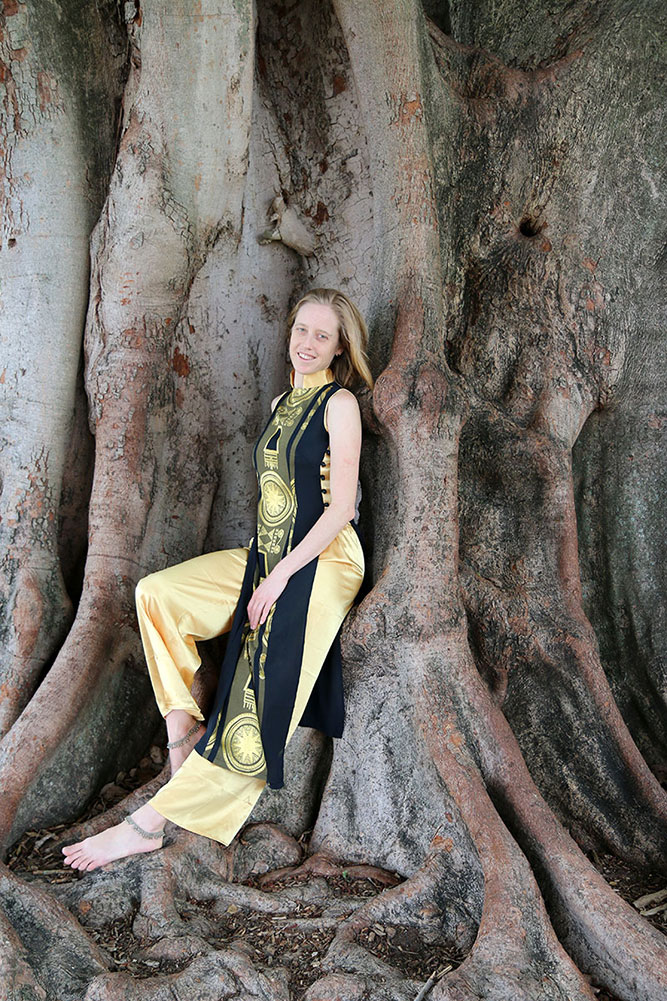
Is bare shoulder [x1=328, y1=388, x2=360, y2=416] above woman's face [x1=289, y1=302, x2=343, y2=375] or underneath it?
underneath

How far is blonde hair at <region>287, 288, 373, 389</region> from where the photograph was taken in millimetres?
2893

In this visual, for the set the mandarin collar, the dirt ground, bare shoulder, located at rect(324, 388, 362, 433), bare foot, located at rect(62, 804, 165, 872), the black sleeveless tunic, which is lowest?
the dirt ground

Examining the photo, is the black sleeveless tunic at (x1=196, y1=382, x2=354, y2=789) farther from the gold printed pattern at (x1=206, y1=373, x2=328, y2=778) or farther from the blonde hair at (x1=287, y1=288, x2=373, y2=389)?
the blonde hair at (x1=287, y1=288, x2=373, y2=389)

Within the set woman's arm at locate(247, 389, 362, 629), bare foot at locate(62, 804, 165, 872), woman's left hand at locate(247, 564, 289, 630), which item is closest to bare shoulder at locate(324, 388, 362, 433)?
woman's arm at locate(247, 389, 362, 629)

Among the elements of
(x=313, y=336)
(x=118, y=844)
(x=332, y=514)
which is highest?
(x=313, y=336)

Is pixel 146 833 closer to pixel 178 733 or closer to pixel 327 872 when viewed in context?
pixel 178 733

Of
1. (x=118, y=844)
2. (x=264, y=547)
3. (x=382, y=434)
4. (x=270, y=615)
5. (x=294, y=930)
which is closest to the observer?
(x=294, y=930)

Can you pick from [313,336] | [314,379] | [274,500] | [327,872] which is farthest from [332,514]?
[327,872]

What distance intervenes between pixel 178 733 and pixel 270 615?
47cm

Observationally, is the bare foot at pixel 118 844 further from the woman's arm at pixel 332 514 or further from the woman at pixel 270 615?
the woman's arm at pixel 332 514

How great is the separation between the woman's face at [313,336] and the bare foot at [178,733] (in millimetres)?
1188

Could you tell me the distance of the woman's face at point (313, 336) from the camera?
2.87 meters

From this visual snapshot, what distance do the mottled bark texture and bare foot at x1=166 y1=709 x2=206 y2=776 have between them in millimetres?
220

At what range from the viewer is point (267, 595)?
2.69 m
